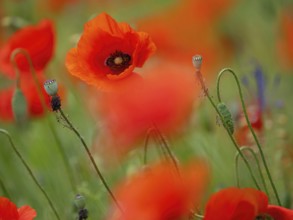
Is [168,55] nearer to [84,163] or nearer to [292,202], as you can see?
[84,163]

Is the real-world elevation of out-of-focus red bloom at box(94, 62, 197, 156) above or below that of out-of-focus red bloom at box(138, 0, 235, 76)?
above

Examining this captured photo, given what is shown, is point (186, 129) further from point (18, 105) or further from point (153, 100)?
point (153, 100)

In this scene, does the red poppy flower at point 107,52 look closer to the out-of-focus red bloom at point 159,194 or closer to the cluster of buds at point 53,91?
the cluster of buds at point 53,91

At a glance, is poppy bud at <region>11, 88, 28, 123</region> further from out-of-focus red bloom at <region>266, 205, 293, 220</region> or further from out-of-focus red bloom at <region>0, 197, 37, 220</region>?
out-of-focus red bloom at <region>266, 205, 293, 220</region>

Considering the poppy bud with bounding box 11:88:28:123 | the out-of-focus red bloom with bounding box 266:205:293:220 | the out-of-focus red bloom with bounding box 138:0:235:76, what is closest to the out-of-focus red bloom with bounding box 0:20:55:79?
the poppy bud with bounding box 11:88:28:123

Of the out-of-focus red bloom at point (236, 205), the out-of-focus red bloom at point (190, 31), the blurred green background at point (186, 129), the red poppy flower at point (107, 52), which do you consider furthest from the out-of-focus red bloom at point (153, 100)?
the out-of-focus red bloom at point (190, 31)

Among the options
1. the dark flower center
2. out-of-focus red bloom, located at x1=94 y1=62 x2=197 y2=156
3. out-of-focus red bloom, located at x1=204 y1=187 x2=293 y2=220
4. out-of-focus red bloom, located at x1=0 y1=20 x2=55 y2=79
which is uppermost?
out-of-focus red bloom, located at x1=0 y1=20 x2=55 y2=79

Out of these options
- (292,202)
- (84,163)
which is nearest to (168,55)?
(84,163)
